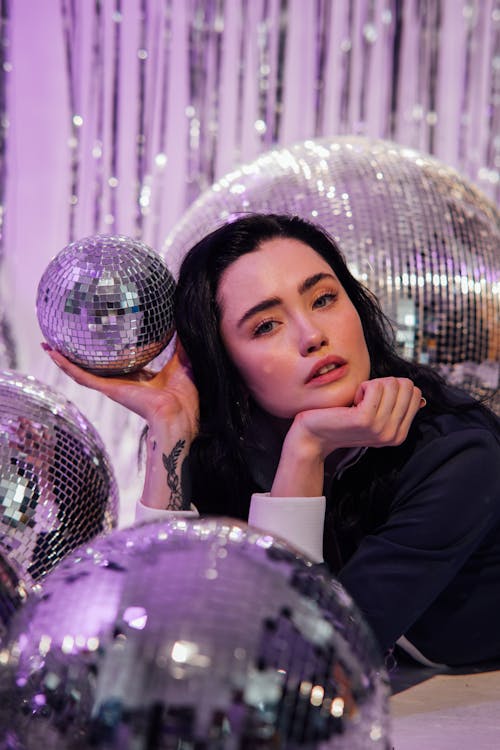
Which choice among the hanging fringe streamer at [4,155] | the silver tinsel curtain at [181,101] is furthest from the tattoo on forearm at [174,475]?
the hanging fringe streamer at [4,155]

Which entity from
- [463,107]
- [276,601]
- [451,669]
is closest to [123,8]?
[463,107]

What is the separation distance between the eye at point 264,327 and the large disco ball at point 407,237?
1.35 feet

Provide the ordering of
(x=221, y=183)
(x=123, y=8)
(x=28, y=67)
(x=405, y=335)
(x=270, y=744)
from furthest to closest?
1. (x=28, y=67)
2. (x=123, y=8)
3. (x=221, y=183)
4. (x=405, y=335)
5. (x=270, y=744)

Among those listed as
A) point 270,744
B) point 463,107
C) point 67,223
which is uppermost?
point 270,744

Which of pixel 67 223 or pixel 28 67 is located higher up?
pixel 28 67

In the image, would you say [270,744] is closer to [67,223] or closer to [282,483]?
[282,483]

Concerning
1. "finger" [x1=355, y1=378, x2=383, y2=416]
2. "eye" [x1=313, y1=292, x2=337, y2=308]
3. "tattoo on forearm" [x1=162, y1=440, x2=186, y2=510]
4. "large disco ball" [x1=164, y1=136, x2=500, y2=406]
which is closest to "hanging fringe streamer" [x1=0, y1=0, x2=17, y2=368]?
"large disco ball" [x1=164, y1=136, x2=500, y2=406]

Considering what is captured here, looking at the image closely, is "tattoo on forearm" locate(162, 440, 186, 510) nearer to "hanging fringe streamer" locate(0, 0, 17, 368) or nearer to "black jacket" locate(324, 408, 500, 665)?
"black jacket" locate(324, 408, 500, 665)

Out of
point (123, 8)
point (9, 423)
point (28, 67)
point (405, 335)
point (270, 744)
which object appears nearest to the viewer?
point (270, 744)

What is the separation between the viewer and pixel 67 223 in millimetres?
4523

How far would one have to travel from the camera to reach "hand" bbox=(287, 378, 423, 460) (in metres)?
1.68

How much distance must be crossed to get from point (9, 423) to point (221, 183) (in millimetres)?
885

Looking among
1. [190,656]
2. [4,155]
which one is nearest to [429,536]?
[190,656]

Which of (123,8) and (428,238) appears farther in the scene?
(123,8)
